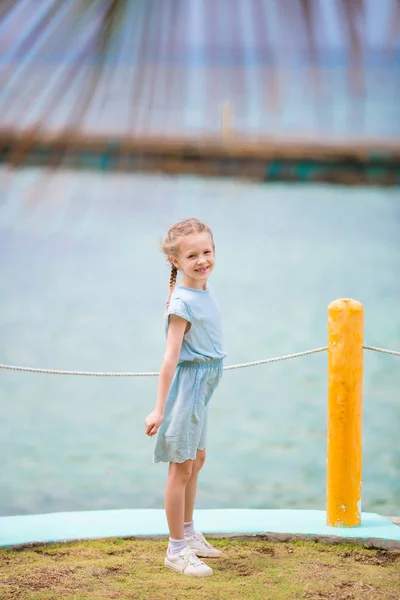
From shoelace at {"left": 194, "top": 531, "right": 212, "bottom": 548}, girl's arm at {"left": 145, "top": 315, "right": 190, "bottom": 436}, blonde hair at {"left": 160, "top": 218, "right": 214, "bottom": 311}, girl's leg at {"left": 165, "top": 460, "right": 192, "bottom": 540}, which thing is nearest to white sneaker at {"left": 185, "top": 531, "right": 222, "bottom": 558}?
shoelace at {"left": 194, "top": 531, "right": 212, "bottom": 548}

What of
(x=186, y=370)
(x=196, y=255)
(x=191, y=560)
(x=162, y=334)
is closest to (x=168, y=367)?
(x=186, y=370)

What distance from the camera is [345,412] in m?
1.98

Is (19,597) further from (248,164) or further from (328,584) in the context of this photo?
(248,164)

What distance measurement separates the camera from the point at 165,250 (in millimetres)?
1645

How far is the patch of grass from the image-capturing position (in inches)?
59.7

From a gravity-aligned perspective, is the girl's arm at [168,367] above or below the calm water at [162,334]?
below

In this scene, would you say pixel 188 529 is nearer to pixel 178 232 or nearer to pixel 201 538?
pixel 201 538

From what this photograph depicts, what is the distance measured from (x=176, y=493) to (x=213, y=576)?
18 centimetres

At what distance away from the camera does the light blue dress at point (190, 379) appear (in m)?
1.59

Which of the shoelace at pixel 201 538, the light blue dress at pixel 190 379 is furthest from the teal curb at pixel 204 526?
the light blue dress at pixel 190 379

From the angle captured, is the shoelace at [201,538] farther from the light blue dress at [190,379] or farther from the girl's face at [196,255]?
the girl's face at [196,255]

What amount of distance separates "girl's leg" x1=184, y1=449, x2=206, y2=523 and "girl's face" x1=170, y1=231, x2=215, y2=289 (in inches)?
13.6

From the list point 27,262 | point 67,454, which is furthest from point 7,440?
point 27,262

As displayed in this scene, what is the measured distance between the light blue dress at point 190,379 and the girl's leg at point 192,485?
61mm
